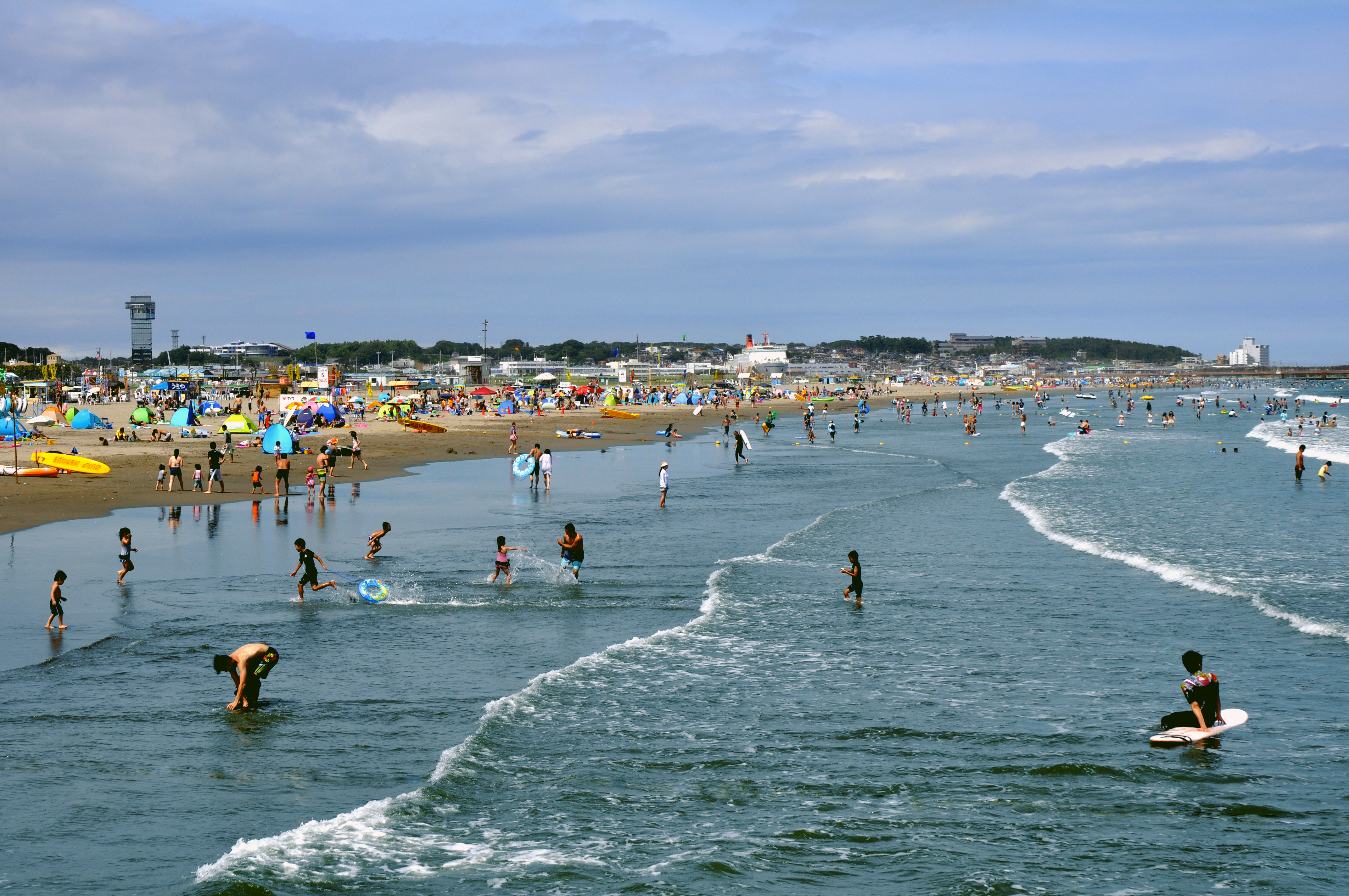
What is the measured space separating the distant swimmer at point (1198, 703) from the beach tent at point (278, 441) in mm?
37116

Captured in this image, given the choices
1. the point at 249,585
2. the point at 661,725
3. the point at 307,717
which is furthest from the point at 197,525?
the point at 661,725

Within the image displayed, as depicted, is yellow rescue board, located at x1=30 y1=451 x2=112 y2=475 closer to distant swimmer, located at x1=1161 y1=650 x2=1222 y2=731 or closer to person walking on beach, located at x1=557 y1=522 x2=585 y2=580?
person walking on beach, located at x1=557 y1=522 x2=585 y2=580

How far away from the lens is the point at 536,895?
28.3 feet

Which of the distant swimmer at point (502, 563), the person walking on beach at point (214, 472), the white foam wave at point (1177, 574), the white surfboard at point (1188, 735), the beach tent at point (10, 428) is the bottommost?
the white surfboard at point (1188, 735)

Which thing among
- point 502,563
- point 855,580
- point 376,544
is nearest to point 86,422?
point 376,544

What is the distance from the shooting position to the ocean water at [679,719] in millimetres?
9188

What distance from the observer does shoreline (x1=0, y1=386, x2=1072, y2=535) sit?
3192 centimetres

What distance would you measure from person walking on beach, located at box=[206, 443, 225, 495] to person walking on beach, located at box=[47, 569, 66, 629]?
19429 mm

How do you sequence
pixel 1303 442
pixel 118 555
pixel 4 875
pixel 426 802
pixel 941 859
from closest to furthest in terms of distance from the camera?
pixel 4 875
pixel 941 859
pixel 426 802
pixel 118 555
pixel 1303 442

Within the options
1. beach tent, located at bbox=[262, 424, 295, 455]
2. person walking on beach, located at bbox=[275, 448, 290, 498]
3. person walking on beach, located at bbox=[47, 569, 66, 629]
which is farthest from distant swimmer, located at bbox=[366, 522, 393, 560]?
beach tent, located at bbox=[262, 424, 295, 455]

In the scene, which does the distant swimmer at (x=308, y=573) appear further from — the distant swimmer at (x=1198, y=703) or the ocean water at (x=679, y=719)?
the distant swimmer at (x=1198, y=703)

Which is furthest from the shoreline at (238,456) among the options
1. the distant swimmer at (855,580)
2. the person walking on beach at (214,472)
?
the distant swimmer at (855,580)

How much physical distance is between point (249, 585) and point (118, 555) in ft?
12.6

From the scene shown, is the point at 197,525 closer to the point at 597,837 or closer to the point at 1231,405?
the point at 597,837
